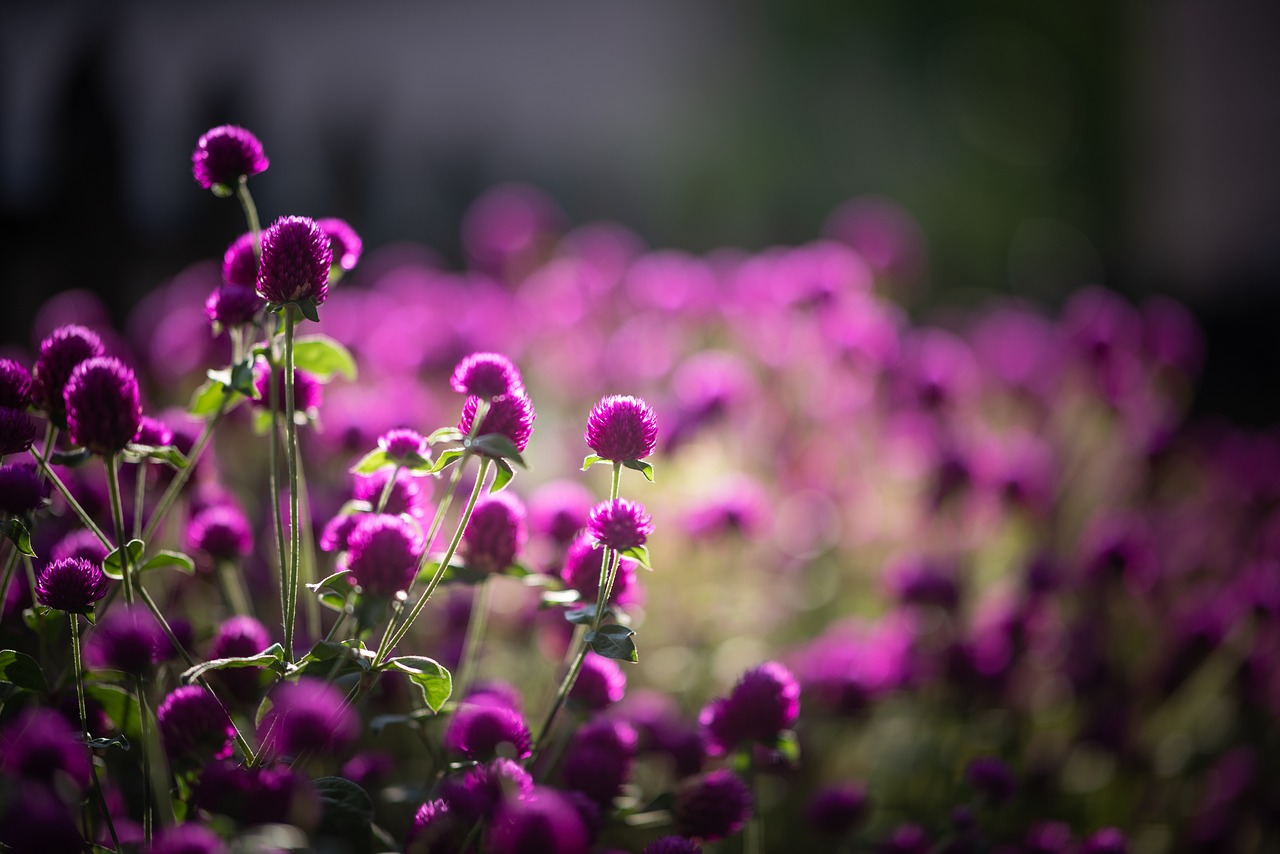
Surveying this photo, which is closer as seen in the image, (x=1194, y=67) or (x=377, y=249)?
(x=377, y=249)

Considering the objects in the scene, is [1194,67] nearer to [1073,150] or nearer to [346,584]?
[1073,150]

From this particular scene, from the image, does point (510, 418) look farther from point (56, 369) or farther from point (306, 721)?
point (56, 369)

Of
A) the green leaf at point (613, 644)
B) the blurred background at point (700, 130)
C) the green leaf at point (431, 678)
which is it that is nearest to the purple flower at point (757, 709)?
the green leaf at point (613, 644)

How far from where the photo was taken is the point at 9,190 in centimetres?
325

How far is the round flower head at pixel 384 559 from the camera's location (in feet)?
2.49

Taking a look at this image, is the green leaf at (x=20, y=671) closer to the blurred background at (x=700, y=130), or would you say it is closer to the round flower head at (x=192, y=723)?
the round flower head at (x=192, y=723)

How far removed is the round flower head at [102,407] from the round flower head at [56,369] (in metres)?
0.10

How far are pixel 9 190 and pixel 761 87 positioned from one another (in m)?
7.91

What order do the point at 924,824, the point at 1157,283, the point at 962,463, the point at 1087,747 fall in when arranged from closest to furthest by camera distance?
the point at 924,824
the point at 1087,747
the point at 962,463
the point at 1157,283

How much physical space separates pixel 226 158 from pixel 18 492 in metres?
0.33

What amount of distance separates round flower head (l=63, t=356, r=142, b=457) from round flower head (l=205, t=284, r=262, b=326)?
0.50ft

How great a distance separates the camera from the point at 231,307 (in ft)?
2.92

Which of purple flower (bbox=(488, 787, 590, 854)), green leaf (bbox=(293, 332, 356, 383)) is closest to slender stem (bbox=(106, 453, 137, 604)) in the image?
green leaf (bbox=(293, 332, 356, 383))

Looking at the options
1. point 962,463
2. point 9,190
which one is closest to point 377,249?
point 9,190
